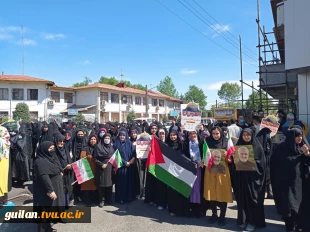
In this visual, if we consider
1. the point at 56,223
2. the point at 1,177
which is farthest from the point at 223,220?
the point at 1,177

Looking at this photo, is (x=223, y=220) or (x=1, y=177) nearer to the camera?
(x=223, y=220)

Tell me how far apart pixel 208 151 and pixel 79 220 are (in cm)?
267

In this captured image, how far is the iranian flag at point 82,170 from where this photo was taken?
5184mm

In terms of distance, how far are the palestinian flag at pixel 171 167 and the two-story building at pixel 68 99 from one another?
78.9ft

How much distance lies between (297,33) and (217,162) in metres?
5.51

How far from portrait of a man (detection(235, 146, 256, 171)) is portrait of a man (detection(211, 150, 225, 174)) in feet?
0.89

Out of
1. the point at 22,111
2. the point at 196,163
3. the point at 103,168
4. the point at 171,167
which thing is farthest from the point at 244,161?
the point at 22,111

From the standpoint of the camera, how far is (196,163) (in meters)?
4.73

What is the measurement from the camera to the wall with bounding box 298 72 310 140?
7.68 meters

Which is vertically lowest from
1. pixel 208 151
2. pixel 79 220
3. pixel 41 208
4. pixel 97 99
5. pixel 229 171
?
pixel 79 220

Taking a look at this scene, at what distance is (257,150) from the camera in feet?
13.7

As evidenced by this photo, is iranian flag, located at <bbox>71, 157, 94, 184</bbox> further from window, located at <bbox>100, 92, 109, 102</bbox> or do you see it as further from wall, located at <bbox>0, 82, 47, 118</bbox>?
window, located at <bbox>100, 92, 109, 102</bbox>

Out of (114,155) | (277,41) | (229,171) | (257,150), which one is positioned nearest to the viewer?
(257,150)

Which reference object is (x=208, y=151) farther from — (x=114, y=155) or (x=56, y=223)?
(x=56, y=223)
